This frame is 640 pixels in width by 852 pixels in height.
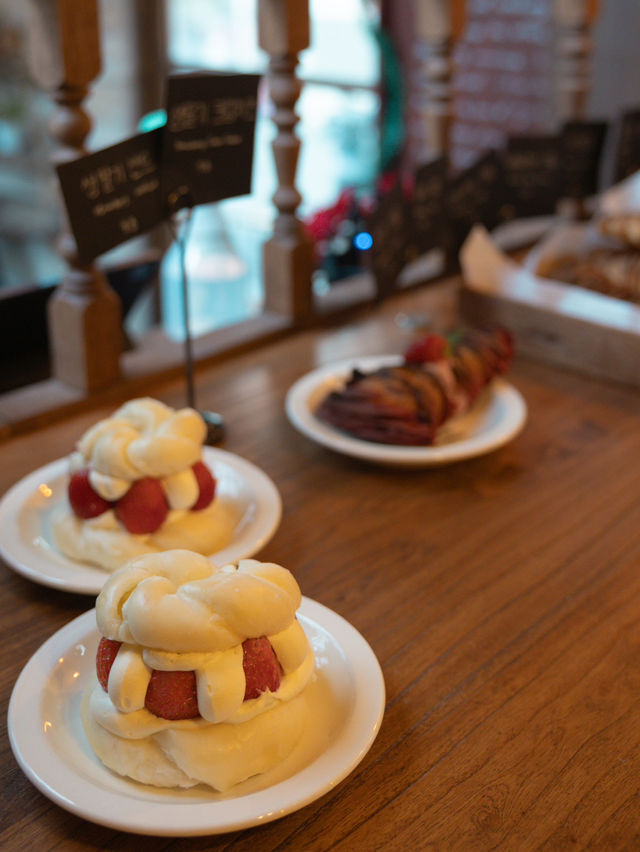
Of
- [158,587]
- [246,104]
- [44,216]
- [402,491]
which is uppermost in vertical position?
[246,104]

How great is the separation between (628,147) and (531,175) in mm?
404

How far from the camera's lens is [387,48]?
3.82m

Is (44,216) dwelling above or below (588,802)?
below

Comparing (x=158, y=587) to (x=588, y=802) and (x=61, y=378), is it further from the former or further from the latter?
(x=61, y=378)

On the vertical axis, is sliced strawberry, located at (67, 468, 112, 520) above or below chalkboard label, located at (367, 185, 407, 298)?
below

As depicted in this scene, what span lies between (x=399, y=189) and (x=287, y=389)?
435 millimetres

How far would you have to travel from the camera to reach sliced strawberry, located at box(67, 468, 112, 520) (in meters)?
0.94

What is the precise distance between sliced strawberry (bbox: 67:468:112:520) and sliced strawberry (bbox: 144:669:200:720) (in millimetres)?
305

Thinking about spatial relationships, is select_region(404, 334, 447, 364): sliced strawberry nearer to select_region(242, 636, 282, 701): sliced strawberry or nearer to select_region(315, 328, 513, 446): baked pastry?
select_region(315, 328, 513, 446): baked pastry

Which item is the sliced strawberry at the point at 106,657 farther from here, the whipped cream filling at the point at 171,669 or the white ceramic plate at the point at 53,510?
the white ceramic plate at the point at 53,510

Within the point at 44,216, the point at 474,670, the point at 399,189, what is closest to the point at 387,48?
the point at 44,216

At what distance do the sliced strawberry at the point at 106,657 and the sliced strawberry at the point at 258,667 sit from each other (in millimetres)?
99

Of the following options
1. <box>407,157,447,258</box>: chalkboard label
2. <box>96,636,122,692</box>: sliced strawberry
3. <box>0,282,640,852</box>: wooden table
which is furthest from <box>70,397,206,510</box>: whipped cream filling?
<box>407,157,447,258</box>: chalkboard label

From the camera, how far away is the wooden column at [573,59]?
2156 millimetres
